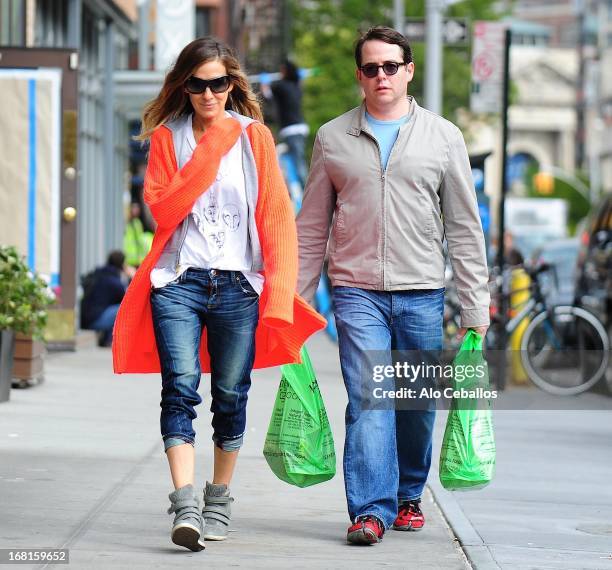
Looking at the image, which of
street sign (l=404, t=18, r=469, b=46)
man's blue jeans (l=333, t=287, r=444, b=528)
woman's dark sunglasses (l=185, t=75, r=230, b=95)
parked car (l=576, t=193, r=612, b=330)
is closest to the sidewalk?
man's blue jeans (l=333, t=287, r=444, b=528)

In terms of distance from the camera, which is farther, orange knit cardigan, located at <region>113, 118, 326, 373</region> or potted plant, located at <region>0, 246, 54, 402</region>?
potted plant, located at <region>0, 246, 54, 402</region>

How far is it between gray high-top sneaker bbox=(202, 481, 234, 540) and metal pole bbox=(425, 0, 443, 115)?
12944mm

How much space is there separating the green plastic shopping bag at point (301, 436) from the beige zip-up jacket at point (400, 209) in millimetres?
375

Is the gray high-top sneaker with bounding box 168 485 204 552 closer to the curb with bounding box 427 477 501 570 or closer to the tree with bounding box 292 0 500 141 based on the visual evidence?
the curb with bounding box 427 477 501 570

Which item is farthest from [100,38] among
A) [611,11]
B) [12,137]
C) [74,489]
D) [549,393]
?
[611,11]

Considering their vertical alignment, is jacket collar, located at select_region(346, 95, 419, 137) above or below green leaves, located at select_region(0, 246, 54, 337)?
above

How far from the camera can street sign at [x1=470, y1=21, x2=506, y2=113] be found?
15859mm

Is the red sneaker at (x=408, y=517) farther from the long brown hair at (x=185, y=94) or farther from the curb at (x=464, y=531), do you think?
the long brown hair at (x=185, y=94)

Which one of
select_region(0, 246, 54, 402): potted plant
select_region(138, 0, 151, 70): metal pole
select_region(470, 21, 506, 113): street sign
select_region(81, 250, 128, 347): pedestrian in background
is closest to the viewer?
select_region(0, 246, 54, 402): potted plant

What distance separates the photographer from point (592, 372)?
1361 centimetres

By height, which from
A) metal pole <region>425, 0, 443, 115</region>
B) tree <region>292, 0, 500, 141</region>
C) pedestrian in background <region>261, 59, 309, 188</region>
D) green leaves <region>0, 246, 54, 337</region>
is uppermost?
tree <region>292, 0, 500, 141</region>

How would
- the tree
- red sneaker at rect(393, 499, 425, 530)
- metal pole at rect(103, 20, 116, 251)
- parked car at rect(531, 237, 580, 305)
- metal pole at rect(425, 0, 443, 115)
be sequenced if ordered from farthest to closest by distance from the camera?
the tree, metal pole at rect(103, 20, 116, 251), parked car at rect(531, 237, 580, 305), metal pole at rect(425, 0, 443, 115), red sneaker at rect(393, 499, 425, 530)

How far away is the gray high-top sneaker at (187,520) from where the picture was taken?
5.68 meters

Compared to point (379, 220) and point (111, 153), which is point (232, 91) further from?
point (111, 153)
